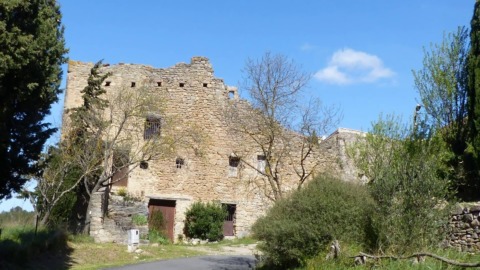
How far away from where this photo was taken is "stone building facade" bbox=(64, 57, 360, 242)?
29375 millimetres

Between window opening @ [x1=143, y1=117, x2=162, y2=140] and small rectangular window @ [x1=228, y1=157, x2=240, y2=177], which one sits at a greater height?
window opening @ [x1=143, y1=117, x2=162, y2=140]

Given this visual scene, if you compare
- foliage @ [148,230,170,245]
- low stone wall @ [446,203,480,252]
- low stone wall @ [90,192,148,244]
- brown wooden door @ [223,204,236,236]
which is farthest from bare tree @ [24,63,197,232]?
low stone wall @ [446,203,480,252]

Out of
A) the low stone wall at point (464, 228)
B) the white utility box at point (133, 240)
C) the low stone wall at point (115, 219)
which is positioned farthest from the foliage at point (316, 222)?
the low stone wall at point (115, 219)

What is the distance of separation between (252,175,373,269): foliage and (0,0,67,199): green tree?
6.95 m

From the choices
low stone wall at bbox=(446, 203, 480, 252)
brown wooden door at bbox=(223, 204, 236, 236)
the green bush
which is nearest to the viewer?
low stone wall at bbox=(446, 203, 480, 252)

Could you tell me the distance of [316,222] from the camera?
13578 mm

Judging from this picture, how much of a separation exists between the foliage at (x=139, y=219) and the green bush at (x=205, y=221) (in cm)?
273

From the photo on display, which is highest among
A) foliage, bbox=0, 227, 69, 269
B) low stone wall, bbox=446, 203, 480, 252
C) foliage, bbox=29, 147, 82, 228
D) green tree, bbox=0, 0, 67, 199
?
green tree, bbox=0, 0, 67, 199

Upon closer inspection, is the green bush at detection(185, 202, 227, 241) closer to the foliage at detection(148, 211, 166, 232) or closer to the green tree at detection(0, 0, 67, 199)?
the foliage at detection(148, 211, 166, 232)

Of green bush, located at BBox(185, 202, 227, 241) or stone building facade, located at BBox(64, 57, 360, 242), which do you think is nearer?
green bush, located at BBox(185, 202, 227, 241)

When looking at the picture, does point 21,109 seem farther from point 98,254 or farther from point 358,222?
point 358,222

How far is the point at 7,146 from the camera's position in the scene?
13.6 metres

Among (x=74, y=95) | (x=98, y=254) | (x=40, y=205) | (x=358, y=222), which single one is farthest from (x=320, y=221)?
(x=74, y=95)

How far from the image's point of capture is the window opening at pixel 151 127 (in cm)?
2817
